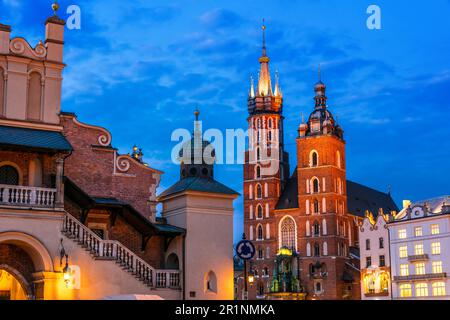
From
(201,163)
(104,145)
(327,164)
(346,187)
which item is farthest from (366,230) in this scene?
(104,145)

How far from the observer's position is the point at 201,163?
36.7 meters

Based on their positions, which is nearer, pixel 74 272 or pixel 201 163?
pixel 74 272

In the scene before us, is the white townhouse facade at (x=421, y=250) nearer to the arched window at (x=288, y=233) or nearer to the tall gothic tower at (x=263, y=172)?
the arched window at (x=288, y=233)

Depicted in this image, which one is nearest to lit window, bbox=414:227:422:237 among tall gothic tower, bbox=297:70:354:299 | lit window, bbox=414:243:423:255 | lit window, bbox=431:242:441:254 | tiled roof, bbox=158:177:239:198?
lit window, bbox=414:243:423:255

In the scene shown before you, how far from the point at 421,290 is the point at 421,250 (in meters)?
4.59

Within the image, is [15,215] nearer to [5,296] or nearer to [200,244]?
[5,296]

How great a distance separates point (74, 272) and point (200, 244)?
7402 mm

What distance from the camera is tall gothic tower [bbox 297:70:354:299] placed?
110812mm

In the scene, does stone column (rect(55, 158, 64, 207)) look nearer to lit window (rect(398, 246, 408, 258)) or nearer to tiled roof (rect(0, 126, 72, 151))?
tiled roof (rect(0, 126, 72, 151))

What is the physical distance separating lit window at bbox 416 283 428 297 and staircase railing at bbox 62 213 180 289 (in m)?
58.7

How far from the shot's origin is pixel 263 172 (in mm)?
124062

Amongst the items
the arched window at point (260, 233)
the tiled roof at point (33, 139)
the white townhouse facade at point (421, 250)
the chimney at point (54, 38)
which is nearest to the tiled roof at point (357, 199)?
the arched window at point (260, 233)

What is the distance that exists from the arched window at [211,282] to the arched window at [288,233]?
84315 millimetres

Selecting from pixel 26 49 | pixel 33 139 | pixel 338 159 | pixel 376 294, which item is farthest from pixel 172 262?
pixel 338 159
